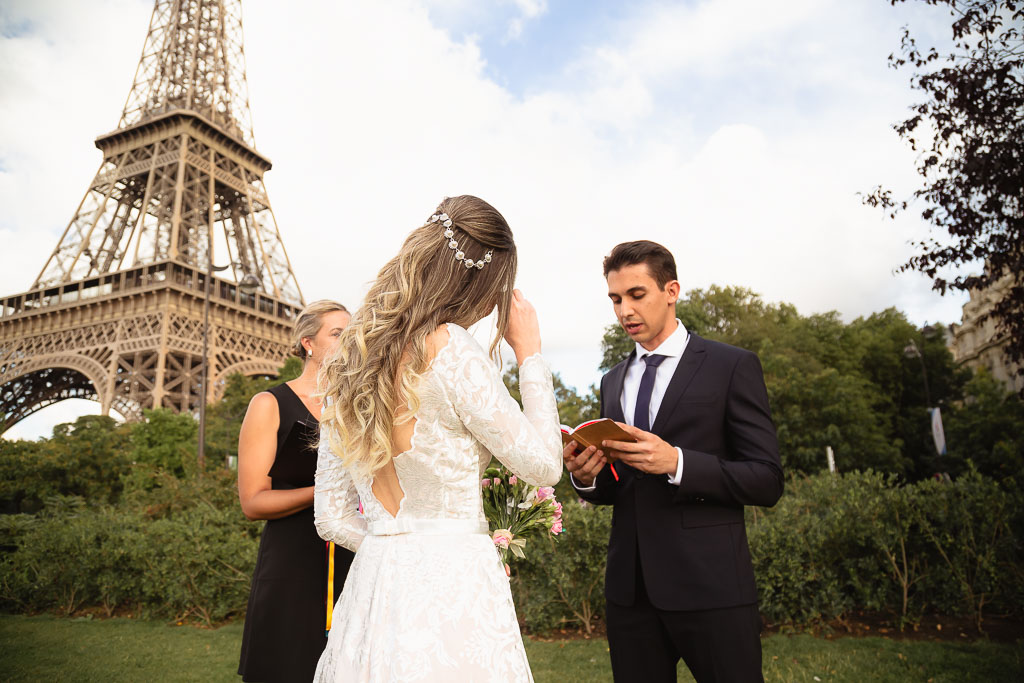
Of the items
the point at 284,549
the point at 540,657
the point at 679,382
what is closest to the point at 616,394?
the point at 679,382

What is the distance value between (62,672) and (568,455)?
630 centimetres

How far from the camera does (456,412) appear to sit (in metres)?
1.84

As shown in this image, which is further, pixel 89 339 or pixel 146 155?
pixel 146 155

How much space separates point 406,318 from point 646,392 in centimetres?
139

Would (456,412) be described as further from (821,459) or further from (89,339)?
(89,339)

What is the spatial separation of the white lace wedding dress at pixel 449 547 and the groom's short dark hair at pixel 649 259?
1185mm

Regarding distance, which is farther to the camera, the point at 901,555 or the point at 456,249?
the point at 901,555

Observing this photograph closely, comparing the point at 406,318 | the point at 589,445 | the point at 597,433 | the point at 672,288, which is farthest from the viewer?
the point at 672,288

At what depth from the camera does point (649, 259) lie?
116 inches

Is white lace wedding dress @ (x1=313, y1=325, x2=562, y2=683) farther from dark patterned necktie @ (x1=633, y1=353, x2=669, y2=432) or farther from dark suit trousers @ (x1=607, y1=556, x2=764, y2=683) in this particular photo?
dark patterned necktie @ (x1=633, y1=353, x2=669, y2=432)

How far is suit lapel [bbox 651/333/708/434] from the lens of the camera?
276 centimetres

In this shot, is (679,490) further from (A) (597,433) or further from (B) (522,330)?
(B) (522,330)

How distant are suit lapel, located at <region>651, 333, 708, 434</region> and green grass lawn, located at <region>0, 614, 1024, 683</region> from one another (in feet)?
12.1

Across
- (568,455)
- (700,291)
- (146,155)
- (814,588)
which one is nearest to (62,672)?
(568,455)
